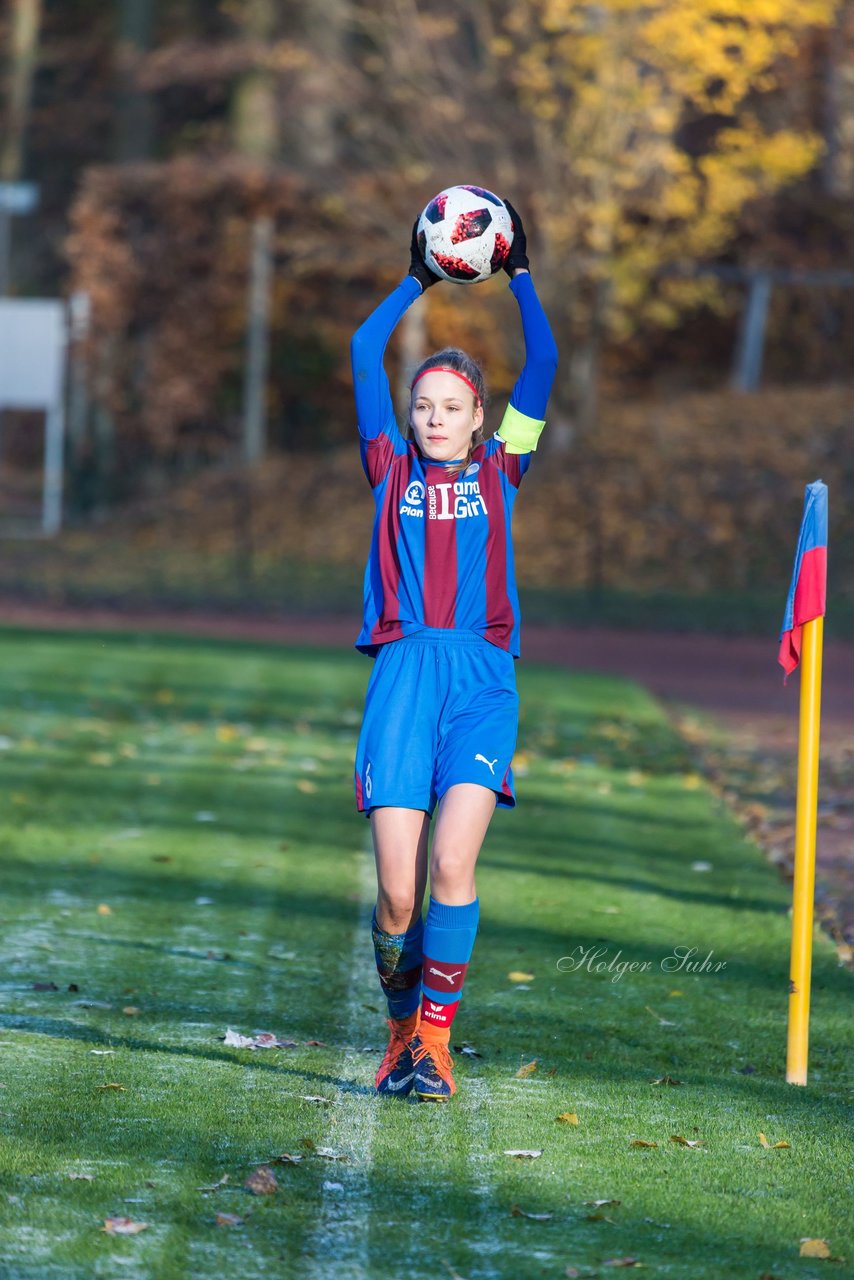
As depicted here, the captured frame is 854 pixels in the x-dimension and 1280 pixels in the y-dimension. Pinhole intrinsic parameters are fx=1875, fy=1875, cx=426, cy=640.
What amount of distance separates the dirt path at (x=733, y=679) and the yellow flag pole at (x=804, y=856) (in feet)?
6.88

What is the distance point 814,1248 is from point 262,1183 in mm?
1269

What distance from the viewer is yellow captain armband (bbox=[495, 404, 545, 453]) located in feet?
17.3

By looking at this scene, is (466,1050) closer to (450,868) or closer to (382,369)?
(450,868)

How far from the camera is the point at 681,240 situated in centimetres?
2755

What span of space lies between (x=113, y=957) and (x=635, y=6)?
20.5 meters

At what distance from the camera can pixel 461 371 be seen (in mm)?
5234

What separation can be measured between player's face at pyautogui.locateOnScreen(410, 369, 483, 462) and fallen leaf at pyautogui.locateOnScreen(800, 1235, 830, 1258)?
7.36 ft

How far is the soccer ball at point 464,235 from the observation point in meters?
5.47

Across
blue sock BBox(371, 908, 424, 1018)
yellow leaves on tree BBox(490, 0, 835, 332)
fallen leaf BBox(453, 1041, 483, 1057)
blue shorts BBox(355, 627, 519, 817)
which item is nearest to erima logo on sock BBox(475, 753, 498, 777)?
blue shorts BBox(355, 627, 519, 817)

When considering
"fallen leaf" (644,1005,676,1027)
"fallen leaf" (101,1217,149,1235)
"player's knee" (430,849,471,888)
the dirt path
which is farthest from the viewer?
the dirt path

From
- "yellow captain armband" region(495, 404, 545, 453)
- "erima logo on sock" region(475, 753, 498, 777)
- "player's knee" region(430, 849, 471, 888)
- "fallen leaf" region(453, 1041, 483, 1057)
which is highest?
"yellow captain armband" region(495, 404, 545, 453)

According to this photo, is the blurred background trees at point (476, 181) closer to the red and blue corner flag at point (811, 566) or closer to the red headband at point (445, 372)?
the red and blue corner flag at point (811, 566)

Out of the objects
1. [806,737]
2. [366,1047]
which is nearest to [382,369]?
[806,737]

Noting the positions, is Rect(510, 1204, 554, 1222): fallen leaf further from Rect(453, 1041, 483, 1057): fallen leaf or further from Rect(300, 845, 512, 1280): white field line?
Rect(453, 1041, 483, 1057): fallen leaf
